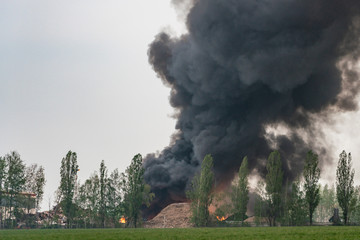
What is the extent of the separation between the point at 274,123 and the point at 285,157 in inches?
290

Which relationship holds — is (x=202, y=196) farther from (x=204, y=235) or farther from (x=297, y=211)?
(x=204, y=235)

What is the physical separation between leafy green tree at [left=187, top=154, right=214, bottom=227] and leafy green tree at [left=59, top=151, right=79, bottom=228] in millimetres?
18662

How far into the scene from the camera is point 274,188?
74500 millimetres

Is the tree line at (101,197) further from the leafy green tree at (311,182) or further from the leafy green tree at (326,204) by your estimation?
the leafy green tree at (326,204)

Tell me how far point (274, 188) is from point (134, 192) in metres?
22.3

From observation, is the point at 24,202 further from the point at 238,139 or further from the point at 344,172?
the point at 344,172

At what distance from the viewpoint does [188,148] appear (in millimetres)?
102000

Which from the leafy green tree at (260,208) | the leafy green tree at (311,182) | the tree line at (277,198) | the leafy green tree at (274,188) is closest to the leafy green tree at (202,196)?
the tree line at (277,198)

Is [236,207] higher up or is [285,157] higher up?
[285,157]

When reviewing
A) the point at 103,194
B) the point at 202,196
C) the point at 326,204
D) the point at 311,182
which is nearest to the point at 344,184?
the point at 311,182

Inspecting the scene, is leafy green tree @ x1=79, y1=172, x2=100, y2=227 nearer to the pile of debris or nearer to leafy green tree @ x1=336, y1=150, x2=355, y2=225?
the pile of debris

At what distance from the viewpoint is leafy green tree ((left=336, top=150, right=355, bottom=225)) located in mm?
71562

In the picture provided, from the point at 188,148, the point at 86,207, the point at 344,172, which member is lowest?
the point at 86,207

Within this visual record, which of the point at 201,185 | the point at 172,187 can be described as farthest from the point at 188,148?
the point at 201,185
